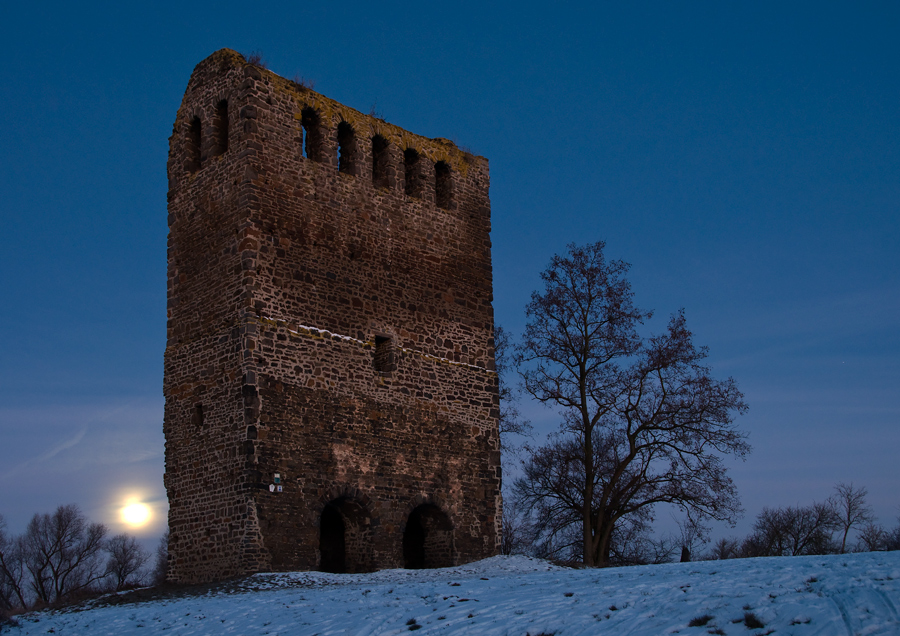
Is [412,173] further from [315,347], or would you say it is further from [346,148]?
[315,347]

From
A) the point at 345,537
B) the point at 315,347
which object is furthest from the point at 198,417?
the point at 345,537

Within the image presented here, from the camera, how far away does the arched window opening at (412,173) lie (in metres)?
20.7

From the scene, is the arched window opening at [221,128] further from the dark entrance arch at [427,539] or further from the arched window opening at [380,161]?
the dark entrance arch at [427,539]

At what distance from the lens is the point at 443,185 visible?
21.5m

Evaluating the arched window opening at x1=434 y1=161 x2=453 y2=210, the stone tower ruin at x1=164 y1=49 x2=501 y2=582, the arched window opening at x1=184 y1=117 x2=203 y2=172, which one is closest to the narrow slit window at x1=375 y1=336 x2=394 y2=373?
the stone tower ruin at x1=164 y1=49 x2=501 y2=582

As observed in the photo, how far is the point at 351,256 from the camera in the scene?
1883 cm

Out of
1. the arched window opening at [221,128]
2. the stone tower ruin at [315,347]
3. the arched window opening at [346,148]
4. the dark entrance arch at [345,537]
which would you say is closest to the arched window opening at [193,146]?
the stone tower ruin at [315,347]

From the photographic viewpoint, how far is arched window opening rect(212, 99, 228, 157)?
61.6 ft

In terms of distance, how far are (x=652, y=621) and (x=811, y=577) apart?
2.04m

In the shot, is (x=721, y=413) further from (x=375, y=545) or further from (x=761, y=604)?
(x=761, y=604)

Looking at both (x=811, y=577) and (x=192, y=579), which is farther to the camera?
(x=192, y=579)

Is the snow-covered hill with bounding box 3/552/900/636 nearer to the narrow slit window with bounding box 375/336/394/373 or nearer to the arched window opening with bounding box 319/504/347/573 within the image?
the arched window opening with bounding box 319/504/347/573

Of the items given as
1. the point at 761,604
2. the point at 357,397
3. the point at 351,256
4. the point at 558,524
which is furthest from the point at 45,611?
the point at 558,524

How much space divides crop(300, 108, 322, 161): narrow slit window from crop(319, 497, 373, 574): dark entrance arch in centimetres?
686
